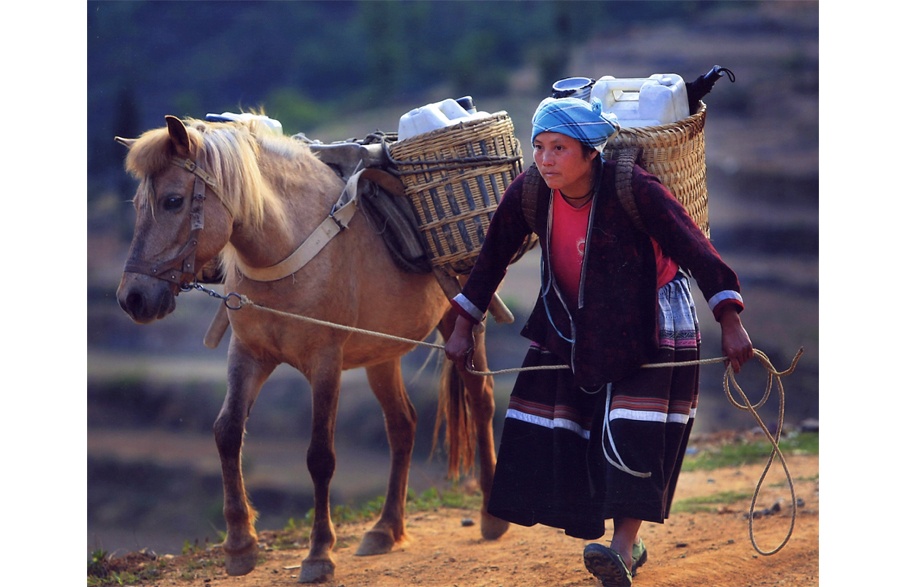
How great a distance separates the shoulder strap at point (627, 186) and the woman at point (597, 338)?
25mm

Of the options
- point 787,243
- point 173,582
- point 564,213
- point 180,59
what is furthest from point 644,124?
point 180,59

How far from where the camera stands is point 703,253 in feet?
13.3

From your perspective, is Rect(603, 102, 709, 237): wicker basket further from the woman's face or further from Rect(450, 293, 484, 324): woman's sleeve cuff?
Rect(450, 293, 484, 324): woman's sleeve cuff

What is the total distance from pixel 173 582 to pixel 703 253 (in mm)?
3293

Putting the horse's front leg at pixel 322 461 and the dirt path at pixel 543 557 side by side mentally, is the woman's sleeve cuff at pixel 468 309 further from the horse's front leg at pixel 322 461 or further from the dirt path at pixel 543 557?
the dirt path at pixel 543 557

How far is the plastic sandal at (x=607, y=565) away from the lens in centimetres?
420

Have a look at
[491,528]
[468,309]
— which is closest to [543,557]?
[491,528]

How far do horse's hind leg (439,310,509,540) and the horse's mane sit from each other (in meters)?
1.70

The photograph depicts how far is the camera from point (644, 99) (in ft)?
14.7

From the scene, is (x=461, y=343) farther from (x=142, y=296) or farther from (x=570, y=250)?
(x=142, y=296)

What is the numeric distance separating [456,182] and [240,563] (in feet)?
7.27

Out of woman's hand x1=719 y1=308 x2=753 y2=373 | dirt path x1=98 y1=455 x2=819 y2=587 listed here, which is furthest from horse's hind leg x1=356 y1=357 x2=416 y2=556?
woman's hand x1=719 y1=308 x2=753 y2=373

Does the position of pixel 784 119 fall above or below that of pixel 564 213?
above

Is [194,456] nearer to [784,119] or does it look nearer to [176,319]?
[176,319]
